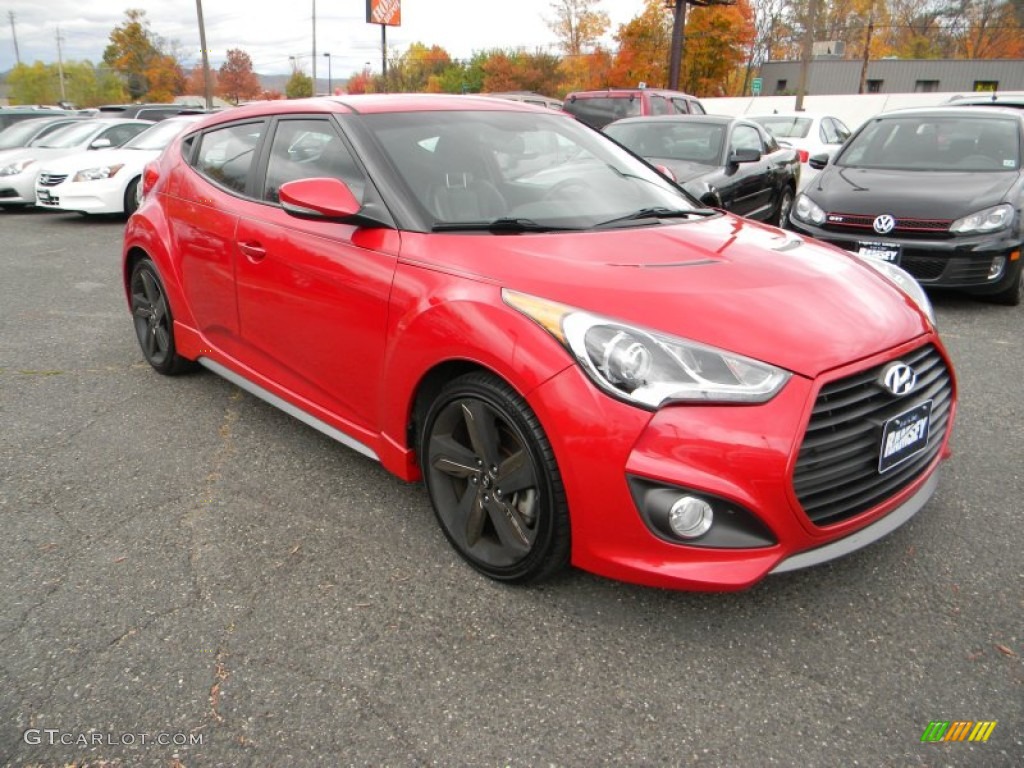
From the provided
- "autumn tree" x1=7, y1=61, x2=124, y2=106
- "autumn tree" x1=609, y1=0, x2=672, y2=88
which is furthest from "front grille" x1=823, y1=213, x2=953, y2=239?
"autumn tree" x1=7, y1=61, x2=124, y2=106

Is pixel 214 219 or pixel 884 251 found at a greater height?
pixel 214 219

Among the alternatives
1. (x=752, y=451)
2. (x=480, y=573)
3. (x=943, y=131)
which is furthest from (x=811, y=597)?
(x=943, y=131)

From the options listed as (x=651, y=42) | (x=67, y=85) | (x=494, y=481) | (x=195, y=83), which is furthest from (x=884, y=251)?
(x=67, y=85)

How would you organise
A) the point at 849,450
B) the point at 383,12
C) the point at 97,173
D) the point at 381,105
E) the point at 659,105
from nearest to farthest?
the point at 849,450
the point at 381,105
the point at 97,173
the point at 659,105
the point at 383,12

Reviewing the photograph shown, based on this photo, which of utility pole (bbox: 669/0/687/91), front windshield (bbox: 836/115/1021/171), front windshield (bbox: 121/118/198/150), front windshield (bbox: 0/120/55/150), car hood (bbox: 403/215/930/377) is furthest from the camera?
utility pole (bbox: 669/0/687/91)

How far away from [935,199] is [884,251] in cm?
56

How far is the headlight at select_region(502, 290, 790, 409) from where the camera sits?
2041 millimetres

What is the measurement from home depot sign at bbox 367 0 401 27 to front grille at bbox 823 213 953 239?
1082 inches

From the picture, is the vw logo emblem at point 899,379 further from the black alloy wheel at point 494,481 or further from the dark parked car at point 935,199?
the dark parked car at point 935,199

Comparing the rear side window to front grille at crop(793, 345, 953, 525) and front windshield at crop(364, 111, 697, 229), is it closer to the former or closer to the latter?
front windshield at crop(364, 111, 697, 229)

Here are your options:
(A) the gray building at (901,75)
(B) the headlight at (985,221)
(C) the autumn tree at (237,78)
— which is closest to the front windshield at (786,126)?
(B) the headlight at (985,221)

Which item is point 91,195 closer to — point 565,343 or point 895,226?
point 895,226

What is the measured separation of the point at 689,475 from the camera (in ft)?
6.61

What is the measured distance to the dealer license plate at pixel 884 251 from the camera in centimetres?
575
